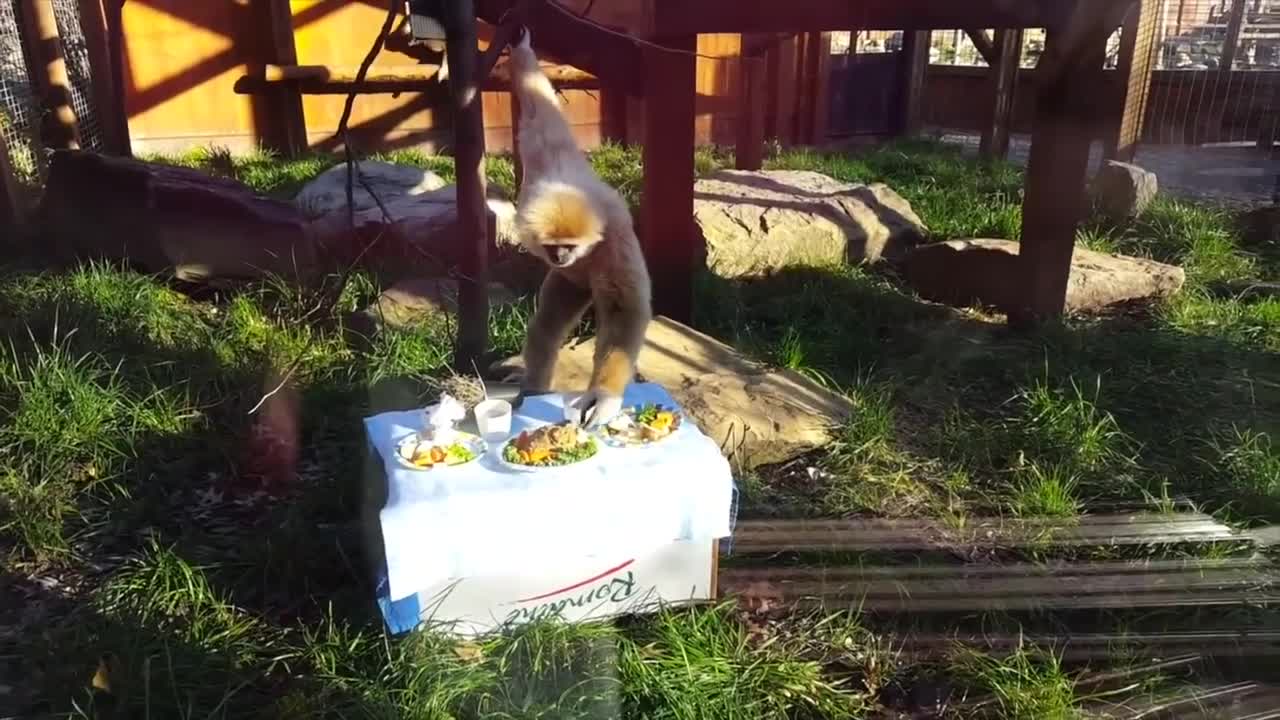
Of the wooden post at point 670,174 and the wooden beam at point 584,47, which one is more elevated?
the wooden beam at point 584,47

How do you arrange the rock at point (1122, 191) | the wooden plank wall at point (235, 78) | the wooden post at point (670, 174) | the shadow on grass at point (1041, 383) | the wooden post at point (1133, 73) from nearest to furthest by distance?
the shadow on grass at point (1041, 383)
the wooden post at point (670, 174)
the rock at point (1122, 191)
the wooden post at point (1133, 73)
the wooden plank wall at point (235, 78)

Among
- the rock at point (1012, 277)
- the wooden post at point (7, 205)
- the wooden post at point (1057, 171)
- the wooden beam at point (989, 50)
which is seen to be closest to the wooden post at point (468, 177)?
the wooden post at point (1057, 171)

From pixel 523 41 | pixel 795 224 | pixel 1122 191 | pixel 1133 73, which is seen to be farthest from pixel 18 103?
pixel 1133 73

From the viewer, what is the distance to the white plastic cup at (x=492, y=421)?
2.75 metres

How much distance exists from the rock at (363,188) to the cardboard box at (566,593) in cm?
373

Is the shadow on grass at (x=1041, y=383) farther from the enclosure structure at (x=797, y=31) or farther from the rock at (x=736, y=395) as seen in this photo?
the enclosure structure at (x=797, y=31)

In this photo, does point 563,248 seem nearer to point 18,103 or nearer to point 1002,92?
point 18,103

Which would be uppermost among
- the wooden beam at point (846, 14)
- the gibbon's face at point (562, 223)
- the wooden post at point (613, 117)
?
the wooden beam at point (846, 14)

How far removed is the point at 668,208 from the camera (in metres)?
4.80

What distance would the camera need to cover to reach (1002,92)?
9.89 metres

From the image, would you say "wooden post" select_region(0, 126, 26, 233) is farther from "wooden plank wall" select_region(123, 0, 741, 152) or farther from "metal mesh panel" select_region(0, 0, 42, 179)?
"wooden plank wall" select_region(123, 0, 741, 152)

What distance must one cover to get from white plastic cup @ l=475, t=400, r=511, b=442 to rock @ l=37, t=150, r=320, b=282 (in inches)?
123

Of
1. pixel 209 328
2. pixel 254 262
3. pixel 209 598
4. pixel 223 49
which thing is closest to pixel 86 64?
pixel 223 49

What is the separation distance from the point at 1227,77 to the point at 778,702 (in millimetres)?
10540
